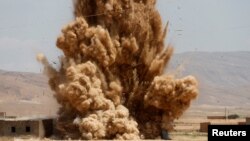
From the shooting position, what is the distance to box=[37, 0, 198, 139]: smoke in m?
46.1

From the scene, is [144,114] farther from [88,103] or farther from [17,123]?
[17,123]

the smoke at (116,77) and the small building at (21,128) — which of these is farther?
the small building at (21,128)

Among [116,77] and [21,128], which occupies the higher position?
[116,77]

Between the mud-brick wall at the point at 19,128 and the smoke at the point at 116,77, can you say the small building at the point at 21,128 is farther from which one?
the smoke at the point at 116,77

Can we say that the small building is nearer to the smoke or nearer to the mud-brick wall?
the mud-brick wall

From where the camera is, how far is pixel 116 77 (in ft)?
159

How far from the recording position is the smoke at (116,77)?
151 feet

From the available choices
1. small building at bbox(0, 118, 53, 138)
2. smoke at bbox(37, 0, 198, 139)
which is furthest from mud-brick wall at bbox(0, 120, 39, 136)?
smoke at bbox(37, 0, 198, 139)

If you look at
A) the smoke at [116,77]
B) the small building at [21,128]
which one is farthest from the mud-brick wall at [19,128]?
the smoke at [116,77]

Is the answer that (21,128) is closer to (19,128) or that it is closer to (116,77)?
(19,128)

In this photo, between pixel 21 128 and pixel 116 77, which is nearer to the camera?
pixel 21 128

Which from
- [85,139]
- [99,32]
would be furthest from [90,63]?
[85,139]

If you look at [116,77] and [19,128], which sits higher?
[116,77]

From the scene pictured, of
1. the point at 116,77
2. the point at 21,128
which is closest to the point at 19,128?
the point at 21,128
